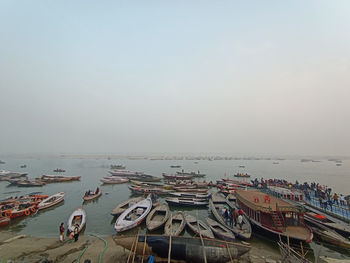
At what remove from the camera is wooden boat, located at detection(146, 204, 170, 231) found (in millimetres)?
16062

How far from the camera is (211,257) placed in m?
10.5

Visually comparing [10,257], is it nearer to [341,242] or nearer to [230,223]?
[230,223]

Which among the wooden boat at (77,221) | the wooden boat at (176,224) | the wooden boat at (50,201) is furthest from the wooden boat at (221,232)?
the wooden boat at (50,201)

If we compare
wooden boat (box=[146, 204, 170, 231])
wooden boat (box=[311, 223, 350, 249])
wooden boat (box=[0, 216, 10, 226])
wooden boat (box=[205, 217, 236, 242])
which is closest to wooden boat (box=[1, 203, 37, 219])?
wooden boat (box=[0, 216, 10, 226])

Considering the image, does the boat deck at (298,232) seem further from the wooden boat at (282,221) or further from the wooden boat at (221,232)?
the wooden boat at (221,232)

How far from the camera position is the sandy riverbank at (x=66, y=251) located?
11609mm

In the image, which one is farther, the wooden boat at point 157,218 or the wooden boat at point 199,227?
the wooden boat at point 157,218

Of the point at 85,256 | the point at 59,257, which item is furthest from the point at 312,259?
the point at 59,257

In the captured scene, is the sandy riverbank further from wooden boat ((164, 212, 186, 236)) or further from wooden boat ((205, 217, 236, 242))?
wooden boat ((164, 212, 186, 236))

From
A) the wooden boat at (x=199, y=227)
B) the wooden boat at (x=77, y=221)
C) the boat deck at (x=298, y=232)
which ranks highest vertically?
the boat deck at (x=298, y=232)

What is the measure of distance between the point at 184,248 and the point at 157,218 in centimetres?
861

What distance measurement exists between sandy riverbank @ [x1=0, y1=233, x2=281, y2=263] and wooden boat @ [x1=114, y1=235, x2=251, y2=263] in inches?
68.4

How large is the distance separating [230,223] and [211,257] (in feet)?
21.6

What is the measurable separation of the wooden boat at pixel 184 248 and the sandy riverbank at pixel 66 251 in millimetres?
1738
